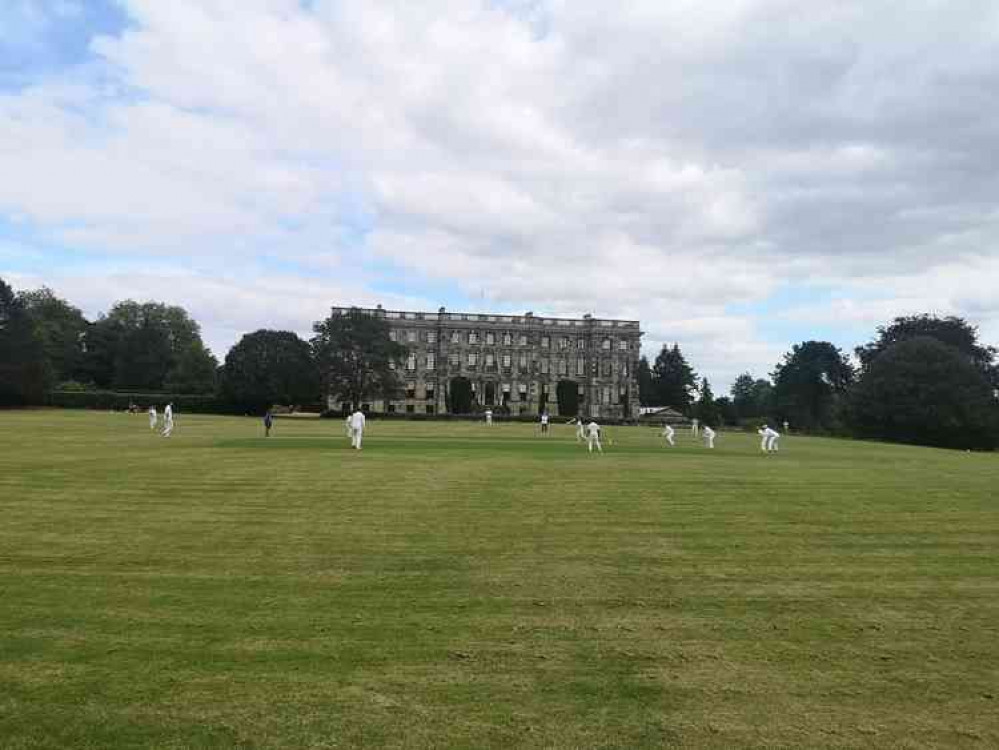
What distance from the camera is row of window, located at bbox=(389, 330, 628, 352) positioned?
444 feet

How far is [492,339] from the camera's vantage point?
138 meters

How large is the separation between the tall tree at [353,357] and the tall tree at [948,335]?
198 ft

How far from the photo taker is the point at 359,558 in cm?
1327

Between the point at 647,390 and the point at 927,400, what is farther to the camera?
the point at 647,390

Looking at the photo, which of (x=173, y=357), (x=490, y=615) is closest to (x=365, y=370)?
(x=173, y=357)

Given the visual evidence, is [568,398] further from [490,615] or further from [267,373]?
[490,615]

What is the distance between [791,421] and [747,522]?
112150 mm

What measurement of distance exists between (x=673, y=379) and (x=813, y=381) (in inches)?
1511

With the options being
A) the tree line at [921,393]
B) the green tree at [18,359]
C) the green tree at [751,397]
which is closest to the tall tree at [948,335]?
the tree line at [921,393]

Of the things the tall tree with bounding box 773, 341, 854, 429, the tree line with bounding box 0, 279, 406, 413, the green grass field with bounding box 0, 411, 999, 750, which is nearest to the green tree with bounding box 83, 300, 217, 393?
the tree line with bounding box 0, 279, 406, 413

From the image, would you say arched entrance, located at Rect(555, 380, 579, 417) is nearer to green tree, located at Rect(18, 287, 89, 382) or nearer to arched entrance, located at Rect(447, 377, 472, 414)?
arched entrance, located at Rect(447, 377, 472, 414)

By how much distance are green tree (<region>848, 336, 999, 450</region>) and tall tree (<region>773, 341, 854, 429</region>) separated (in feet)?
138

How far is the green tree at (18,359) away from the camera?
281ft

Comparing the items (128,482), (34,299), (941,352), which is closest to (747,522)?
(128,482)
